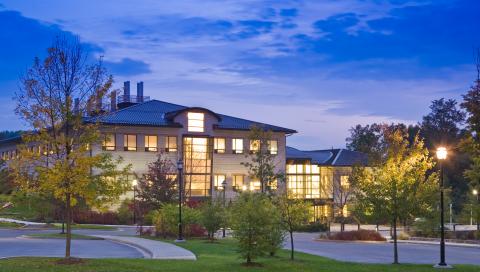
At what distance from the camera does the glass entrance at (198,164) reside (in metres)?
65.3

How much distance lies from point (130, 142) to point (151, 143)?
225 centimetres

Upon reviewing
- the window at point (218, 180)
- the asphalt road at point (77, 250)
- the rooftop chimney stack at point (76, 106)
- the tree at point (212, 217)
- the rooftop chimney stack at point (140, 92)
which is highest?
the rooftop chimney stack at point (140, 92)

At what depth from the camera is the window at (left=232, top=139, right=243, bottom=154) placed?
69125 mm

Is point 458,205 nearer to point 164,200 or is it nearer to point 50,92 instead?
point 164,200

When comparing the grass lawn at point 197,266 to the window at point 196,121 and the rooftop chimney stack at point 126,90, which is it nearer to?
the window at point 196,121

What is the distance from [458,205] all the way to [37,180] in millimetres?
60641

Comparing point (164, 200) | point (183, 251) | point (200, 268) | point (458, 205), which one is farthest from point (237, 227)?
point (458, 205)

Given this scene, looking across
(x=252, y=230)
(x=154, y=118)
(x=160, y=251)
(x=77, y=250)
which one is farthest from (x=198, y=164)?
(x=252, y=230)

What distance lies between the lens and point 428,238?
43.6m

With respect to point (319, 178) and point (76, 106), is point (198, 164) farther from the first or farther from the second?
point (76, 106)

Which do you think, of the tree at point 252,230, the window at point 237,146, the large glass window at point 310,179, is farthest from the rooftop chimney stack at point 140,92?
the tree at point 252,230

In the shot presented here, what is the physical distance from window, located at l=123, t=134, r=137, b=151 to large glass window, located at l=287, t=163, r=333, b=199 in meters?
19.9

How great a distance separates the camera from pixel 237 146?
69375 millimetres

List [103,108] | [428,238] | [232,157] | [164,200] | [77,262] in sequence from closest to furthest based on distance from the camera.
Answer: [77,262]
[103,108]
[428,238]
[164,200]
[232,157]
